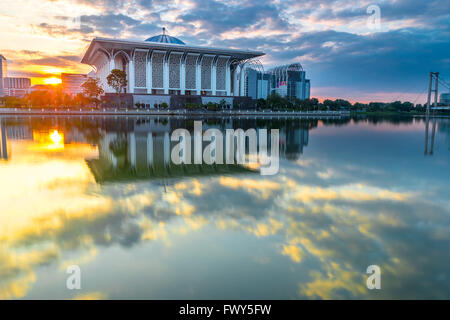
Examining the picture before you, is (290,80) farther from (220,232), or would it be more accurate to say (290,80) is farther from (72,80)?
(72,80)

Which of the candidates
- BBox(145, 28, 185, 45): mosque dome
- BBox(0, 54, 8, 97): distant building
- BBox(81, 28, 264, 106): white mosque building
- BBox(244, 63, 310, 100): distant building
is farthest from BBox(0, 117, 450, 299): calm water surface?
BBox(0, 54, 8, 97): distant building

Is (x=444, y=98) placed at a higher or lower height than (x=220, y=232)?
higher

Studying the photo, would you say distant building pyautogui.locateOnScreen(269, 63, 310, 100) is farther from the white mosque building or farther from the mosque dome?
the mosque dome

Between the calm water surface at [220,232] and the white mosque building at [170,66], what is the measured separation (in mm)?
58908

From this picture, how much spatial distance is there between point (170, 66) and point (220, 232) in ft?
233

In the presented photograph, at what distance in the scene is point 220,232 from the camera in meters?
5.11

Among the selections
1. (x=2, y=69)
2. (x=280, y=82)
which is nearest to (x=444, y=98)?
(x=280, y=82)

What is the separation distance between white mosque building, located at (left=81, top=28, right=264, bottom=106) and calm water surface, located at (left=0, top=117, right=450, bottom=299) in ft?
193

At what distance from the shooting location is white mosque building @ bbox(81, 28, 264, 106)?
65.3m

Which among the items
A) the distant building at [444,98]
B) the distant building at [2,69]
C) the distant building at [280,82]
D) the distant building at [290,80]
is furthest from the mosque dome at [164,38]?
the distant building at [2,69]

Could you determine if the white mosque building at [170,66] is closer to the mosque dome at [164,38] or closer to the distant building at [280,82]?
the mosque dome at [164,38]

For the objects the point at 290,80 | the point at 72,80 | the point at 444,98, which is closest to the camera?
the point at 444,98

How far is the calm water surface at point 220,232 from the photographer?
144 inches

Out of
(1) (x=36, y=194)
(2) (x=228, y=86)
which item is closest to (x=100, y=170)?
(1) (x=36, y=194)
